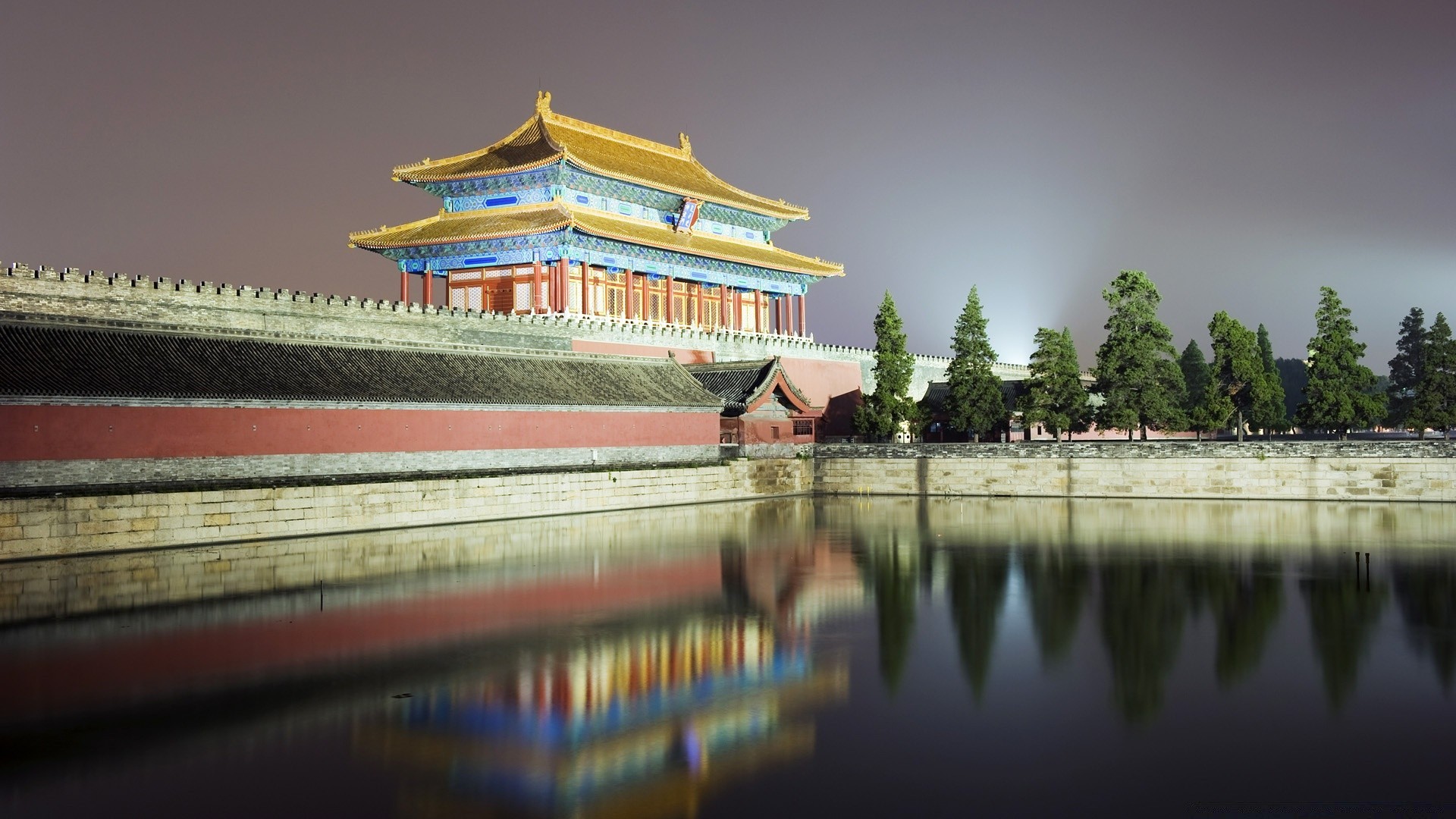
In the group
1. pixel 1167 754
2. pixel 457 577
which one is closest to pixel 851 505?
pixel 457 577

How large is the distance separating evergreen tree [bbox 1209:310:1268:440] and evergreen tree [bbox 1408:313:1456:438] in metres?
5.02

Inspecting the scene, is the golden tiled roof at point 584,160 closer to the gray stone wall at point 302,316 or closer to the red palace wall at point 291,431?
the gray stone wall at point 302,316

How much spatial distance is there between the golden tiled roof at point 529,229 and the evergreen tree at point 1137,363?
57.5 feet

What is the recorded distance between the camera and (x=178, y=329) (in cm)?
2689

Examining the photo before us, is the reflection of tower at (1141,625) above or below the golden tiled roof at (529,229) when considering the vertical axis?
below

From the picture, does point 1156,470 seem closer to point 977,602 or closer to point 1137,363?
point 1137,363

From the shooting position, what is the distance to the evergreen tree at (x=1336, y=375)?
39750 mm

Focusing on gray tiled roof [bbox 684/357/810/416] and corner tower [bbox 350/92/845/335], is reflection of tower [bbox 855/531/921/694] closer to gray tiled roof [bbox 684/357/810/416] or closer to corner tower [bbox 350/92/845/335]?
gray tiled roof [bbox 684/357/810/416]

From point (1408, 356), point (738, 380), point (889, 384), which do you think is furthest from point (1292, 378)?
point (738, 380)

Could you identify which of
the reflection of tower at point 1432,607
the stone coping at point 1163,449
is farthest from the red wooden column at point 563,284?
the reflection of tower at point 1432,607

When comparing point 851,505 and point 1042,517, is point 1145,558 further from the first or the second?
point 851,505

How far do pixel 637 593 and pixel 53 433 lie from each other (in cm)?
1278

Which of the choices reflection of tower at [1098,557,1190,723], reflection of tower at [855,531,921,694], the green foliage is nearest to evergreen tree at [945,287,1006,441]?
reflection of tower at [855,531,921,694]

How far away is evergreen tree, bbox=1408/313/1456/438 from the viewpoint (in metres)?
40.6
